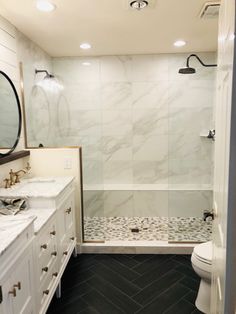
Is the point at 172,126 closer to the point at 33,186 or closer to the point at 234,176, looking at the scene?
the point at 33,186

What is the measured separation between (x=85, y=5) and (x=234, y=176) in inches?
78.1

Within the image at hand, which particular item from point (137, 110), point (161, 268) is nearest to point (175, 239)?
point (161, 268)

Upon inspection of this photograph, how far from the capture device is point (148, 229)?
3467 mm

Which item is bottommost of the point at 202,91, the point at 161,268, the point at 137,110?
the point at 161,268

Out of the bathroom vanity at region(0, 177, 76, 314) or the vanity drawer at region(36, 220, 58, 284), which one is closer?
the bathroom vanity at region(0, 177, 76, 314)

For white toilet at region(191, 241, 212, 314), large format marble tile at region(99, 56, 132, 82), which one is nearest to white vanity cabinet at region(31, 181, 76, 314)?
white toilet at region(191, 241, 212, 314)

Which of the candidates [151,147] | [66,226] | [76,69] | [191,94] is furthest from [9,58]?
[191,94]

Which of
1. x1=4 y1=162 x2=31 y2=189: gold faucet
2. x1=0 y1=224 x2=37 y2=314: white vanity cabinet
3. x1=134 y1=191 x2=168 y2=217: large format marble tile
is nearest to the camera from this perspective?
x1=0 y1=224 x2=37 y2=314: white vanity cabinet

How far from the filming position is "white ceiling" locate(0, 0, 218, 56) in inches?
88.3

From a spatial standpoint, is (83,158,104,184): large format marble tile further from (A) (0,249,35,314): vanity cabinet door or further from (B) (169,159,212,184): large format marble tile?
(A) (0,249,35,314): vanity cabinet door

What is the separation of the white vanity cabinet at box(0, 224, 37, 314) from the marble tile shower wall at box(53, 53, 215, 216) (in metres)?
2.35

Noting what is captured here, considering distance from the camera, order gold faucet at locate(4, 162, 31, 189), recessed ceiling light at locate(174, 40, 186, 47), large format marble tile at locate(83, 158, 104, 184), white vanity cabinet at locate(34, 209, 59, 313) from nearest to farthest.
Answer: white vanity cabinet at locate(34, 209, 59, 313)
gold faucet at locate(4, 162, 31, 189)
recessed ceiling light at locate(174, 40, 186, 47)
large format marble tile at locate(83, 158, 104, 184)

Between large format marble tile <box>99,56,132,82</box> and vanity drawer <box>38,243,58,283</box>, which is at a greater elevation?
large format marble tile <box>99,56,132,82</box>

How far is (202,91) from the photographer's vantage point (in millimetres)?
4059
